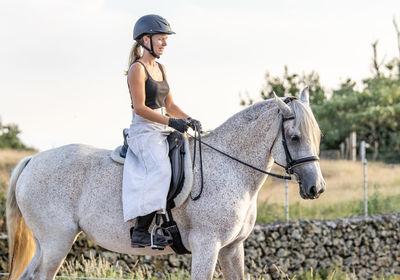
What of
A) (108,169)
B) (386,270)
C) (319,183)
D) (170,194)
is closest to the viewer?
(319,183)

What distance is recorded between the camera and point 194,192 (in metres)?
4.29

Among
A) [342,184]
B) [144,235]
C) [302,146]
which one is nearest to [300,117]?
[302,146]

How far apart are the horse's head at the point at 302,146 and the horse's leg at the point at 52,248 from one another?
1883 mm

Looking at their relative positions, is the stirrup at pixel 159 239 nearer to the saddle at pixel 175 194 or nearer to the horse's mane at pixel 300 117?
the saddle at pixel 175 194

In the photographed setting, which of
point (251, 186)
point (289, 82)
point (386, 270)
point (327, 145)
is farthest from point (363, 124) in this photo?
point (251, 186)

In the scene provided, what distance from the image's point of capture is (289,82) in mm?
34844

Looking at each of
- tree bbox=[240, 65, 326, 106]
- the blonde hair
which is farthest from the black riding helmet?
tree bbox=[240, 65, 326, 106]

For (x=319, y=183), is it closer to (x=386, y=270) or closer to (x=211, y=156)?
(x=211, y=156)

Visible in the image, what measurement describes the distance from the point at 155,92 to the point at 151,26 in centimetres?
52

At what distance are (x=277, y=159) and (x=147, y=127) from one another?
3.47 ft

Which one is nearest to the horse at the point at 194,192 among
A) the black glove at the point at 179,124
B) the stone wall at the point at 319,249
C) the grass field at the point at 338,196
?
the black glove at the point at 179,124

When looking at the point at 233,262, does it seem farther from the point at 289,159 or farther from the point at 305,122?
the point at 305,122

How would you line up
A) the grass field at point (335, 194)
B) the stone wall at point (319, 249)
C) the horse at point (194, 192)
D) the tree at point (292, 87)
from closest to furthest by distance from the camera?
the horse at point (194, 192)
the stone wall at point (319, 249)
the grass field at point (335, 194)
the tree at point (292, 87)

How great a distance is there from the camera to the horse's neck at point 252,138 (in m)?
4.25
